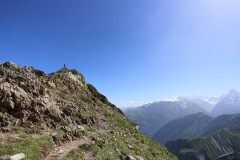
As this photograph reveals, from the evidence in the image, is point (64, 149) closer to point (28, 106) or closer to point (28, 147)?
point (28, 147)

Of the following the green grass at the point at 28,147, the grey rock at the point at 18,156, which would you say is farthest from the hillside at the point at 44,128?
the grey rock at the point at 18,156

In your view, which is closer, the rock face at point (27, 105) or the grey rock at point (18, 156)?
the grey rock at point (18, 156)

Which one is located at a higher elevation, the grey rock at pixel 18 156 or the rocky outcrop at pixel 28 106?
the rocky outcrop at pixel 28 106

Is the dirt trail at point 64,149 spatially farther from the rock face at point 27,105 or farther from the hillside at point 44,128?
the rock face at point 27,105

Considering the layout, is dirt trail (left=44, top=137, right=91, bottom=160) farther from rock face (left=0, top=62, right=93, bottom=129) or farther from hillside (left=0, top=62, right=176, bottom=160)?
rock face (left=0, top=62, right=93, bottom=129)

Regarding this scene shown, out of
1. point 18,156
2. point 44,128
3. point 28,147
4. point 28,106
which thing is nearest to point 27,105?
point 28,106

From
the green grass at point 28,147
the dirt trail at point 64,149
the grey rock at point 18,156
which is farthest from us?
the dirt trail at point 64,149

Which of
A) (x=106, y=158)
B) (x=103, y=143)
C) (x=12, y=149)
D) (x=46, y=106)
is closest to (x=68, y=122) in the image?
(x=46, y=106)

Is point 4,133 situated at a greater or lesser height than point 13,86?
lesser

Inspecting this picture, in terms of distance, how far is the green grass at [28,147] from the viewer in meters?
20.6

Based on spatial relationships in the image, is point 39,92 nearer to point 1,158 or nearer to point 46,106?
point 46,106

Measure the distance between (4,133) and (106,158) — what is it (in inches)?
444

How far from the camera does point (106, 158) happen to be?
27094 mm

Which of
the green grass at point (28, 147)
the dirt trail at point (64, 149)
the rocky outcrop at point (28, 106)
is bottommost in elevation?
the dirt trail at point (64, 149)
